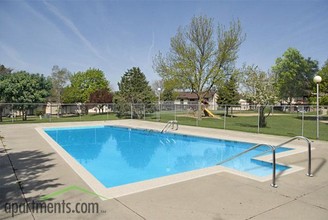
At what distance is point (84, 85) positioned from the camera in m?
44.1

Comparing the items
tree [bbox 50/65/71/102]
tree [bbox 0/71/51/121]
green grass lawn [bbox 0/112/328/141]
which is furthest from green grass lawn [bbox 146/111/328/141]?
tree [bbox 50/65/71/102]

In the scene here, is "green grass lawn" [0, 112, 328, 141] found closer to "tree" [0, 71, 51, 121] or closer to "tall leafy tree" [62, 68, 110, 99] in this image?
"tree" [0, 71, 51, 121]

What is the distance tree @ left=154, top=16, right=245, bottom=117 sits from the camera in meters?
24.9

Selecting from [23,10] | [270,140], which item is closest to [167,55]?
[23,10]

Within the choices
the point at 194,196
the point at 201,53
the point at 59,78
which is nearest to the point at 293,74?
the point at 201,53

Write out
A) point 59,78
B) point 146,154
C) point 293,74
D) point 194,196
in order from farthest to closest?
point 59,78, point 293,74, point 146,154, point 194,196

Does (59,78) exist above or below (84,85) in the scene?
above

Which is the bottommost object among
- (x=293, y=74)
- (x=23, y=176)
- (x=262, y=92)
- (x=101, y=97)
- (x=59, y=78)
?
(x=23, y=176)

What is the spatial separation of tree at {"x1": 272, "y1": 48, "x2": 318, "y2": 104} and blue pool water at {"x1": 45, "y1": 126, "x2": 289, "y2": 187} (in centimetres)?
4499

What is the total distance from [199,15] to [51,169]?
22507 mm

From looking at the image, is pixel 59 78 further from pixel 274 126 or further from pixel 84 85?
pixel 274 126

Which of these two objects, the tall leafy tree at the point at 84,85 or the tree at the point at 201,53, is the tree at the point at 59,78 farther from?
the tree at the point at 201,53

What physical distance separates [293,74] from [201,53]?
35.0 metres

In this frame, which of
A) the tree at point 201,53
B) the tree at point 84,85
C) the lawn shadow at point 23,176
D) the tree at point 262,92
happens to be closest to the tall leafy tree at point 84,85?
the tree at point 84,85
